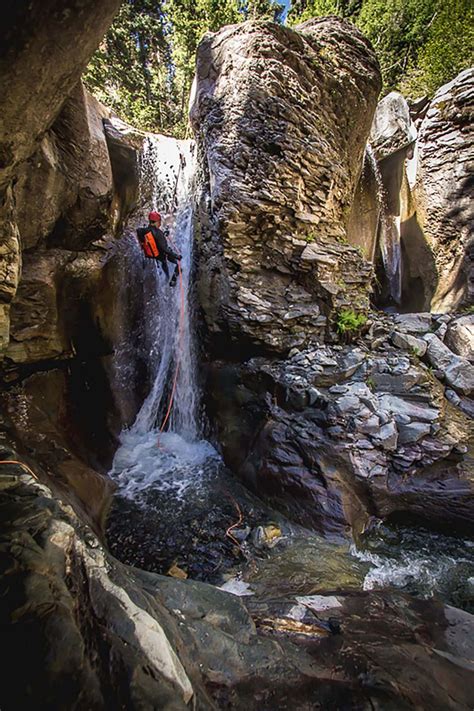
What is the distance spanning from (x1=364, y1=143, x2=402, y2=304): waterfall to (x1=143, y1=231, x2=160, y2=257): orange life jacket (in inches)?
300

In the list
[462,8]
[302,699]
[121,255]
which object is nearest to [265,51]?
[121,255]

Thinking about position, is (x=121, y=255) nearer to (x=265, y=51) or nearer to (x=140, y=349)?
(x=140, y=349)

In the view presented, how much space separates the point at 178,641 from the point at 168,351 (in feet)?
18.2

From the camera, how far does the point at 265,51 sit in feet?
17.6

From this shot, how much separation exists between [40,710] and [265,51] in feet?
26.8

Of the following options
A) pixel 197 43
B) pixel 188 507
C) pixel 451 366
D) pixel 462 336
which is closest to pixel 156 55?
pixel 197 43

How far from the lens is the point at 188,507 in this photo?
4.27 metres

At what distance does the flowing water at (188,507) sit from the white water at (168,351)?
0.07ft

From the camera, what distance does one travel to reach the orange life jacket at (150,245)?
5.80 metres

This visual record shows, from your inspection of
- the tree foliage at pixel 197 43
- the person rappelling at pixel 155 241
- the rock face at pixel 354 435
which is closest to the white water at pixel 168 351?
the person rappelling at pixel 155 241

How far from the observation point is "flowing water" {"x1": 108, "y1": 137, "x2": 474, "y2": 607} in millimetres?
3180

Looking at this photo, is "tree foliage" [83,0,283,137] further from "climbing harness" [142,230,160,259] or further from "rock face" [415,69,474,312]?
"rock face" [415,69,474,312]

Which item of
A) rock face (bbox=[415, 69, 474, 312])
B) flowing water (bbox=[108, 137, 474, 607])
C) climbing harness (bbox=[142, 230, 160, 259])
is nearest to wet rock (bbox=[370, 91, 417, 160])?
rock face (bbox=[415, 69, 474, 312])

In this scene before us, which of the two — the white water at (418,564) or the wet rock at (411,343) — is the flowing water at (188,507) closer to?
the white water at (418,564)
